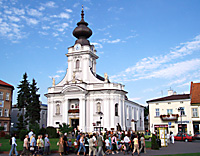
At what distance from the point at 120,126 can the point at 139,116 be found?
19686mm

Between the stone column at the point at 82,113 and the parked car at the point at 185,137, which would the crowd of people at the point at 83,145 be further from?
the stone column at the point at 82,113

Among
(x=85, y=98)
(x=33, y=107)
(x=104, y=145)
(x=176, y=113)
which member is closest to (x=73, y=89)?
(x=85, y=98)

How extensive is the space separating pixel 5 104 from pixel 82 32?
22144 mm

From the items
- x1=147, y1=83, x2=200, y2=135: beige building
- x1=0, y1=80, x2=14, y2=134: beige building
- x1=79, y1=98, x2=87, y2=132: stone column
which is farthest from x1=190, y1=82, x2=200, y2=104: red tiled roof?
x1=0, y1=80, x2=14, y2=134: beige building

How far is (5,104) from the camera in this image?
50.7 metres

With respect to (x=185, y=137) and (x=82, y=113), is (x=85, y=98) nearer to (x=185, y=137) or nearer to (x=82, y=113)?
(x=82, y=113)

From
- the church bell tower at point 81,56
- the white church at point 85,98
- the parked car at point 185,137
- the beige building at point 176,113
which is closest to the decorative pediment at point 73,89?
the white church at point 85,98

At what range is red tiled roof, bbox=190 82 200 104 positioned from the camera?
1880 inches

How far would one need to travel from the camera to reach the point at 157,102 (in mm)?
51188

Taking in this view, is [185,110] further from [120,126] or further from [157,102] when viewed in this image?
[120,126]

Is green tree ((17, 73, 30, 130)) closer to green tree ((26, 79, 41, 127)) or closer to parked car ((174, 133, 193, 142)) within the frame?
green tree ((26, 79, 41, 127))

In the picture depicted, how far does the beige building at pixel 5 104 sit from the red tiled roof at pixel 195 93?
35.9 meters

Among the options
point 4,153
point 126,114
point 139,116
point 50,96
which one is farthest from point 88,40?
point 4,153

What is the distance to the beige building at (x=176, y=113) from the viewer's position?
1865 inches
